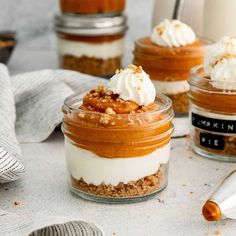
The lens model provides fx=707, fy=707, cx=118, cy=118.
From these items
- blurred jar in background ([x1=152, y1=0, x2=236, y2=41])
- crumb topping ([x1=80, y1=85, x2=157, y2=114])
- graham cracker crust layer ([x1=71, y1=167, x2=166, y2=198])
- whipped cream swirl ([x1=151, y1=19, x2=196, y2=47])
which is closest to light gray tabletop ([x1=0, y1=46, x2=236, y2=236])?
graham cracker crust layer ([x1=71, y1=167, x2=166, y2=198])

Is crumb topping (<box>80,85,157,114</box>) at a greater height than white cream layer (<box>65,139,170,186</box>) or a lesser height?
greater

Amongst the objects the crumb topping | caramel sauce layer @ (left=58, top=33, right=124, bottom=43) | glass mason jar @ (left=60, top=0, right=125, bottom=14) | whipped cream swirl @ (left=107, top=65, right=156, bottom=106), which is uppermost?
whipped cream swirl @ (left=107, top=65, right=156, bottom=106)

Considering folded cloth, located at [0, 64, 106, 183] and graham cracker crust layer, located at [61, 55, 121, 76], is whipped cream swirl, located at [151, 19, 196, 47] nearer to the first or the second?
folded cloth, located at [0, 64, 106, 183]

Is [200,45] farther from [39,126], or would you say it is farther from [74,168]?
[74,168]

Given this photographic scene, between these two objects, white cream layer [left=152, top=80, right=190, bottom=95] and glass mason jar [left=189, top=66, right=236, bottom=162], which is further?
white cream layer [left=152, top=80, right=190, bottom=95]

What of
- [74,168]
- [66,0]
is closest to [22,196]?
[74,168]

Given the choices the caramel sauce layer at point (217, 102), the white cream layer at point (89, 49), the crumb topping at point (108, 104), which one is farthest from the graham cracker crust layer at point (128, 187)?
the white cream layer at point (89, 49)

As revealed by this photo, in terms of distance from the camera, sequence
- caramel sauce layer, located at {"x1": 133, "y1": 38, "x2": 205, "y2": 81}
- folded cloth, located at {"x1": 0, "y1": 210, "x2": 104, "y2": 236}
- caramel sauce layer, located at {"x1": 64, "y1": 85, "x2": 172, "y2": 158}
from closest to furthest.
Answer: folded cloth, located at {"x1": 0, "y1": 210, "x2": 104, "y2": 236}, caramel sauce layer, located at {"x1": 64, "y1": 85, "x2": 172, "y2": 158}, caramel sauce layer, located at {"x1": 133, "y1": 38, "x2": 205, "y2": 81}
